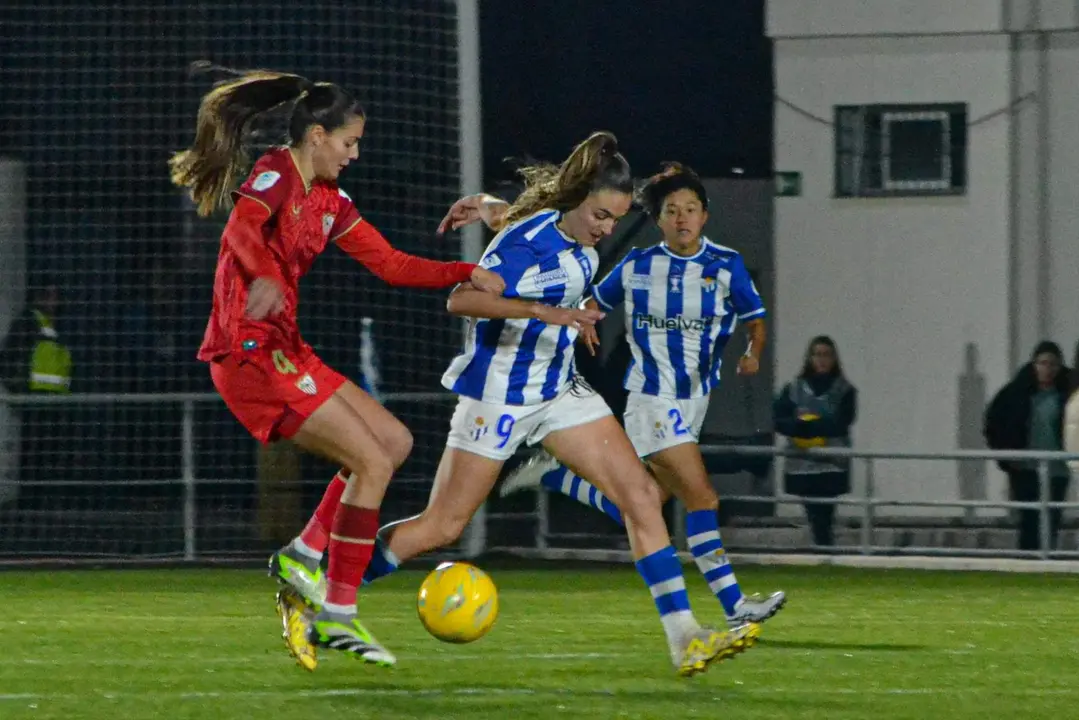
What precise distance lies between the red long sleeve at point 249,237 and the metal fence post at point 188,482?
22.2ft

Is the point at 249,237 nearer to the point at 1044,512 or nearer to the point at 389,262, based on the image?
the point at 389,262

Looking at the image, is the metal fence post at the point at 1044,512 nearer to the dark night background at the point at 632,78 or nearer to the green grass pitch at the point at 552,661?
the green grass pitch at the point at 552,661

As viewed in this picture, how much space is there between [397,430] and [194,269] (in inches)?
320

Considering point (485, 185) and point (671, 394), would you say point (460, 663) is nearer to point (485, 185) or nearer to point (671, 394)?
point (671, 394)

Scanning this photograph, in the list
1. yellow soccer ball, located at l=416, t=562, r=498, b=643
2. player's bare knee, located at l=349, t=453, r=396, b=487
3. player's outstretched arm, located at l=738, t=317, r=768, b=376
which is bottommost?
yellow soccer ball, located at l=416, t=562, r=498, b=643

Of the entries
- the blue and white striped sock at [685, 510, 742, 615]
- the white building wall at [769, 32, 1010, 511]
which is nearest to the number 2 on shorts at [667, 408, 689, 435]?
the blue and white striped sock at [685, 510, 742, 615]

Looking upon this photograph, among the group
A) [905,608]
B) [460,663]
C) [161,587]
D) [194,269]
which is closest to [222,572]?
[161,587]

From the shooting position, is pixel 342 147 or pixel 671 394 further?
pixel 671 394

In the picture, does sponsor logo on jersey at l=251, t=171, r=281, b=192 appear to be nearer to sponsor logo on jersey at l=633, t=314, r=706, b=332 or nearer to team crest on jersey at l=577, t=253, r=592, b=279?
team crest on jersey at l=577, t=253, r=592, b=279

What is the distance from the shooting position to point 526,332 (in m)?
7.13

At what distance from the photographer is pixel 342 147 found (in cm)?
693

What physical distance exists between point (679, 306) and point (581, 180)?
191 cm

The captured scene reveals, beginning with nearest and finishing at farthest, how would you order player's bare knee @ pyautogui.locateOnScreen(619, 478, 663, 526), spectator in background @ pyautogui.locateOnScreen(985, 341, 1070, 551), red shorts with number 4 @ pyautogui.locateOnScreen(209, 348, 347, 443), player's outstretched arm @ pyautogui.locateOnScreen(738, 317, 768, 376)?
red shorts with number 4 @ pyautogui.locateOnScreen(209, 348, 347, 443) → player's bare knee @ pyautogui.locateOnScreen(619, 478, 663, 526) → player's outstretched arm @ pyautogui.locateOnScreen(738, 317, 768, 376) → spectator in background @ pyautogui.locateOnScreen(985, 341, 1070, 551)

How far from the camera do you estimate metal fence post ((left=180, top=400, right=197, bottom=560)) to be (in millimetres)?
13227
